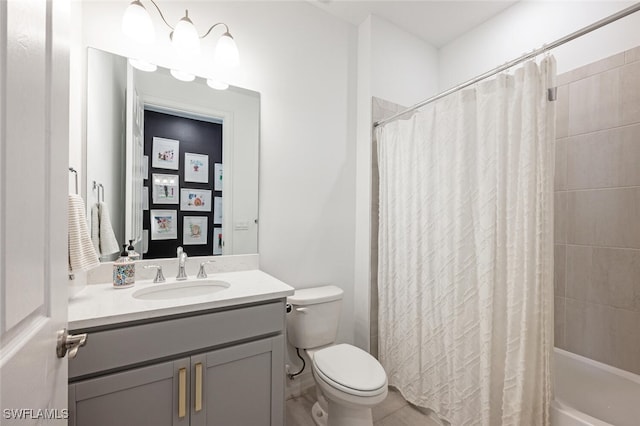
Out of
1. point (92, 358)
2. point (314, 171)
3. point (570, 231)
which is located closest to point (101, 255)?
point (92, 358)

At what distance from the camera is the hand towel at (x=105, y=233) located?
128 centimetres

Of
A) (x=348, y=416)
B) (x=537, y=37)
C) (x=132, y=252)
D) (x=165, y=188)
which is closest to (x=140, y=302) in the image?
(x=132, y=252)

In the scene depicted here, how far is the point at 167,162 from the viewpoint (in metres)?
1.50

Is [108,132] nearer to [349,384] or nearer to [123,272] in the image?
[123,272]

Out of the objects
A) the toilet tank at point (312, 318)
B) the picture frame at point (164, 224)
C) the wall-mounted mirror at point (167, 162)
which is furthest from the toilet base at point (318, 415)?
the picture frame at point (164, 224)

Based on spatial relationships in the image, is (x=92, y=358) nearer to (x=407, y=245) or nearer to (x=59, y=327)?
(x=59, y=327)

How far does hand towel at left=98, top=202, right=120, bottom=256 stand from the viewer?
1.28 meters

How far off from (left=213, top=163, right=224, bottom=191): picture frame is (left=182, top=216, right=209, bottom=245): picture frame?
0.19 meters

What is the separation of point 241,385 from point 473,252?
125 cm

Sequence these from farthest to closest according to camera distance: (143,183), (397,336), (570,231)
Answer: (397,336), (570,231), (143,183)

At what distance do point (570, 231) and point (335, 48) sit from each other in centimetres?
197

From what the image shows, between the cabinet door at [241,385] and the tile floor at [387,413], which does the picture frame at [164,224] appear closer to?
the cabinet door at [241,385]

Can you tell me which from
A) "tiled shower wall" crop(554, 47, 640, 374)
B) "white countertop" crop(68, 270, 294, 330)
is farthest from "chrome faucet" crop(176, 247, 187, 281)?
"tiled shower wall" crop(554, 47, 640, 374)

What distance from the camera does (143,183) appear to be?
4.71 ft
